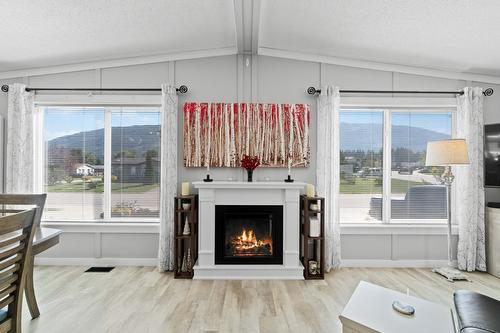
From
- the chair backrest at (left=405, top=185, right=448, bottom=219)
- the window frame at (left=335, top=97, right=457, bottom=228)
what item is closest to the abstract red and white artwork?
the window frame at (left=335, top=97, right=457, bottom=228)

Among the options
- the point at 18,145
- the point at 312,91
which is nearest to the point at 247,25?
the point at 312,91

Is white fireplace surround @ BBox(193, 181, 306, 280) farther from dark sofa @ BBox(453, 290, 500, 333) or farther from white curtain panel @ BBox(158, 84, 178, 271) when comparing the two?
dark sofa @ BBox(453, 290, 500, 333)

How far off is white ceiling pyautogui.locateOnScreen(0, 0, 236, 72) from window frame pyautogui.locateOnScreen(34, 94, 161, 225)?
0.47m

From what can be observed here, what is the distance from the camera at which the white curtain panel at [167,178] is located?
335 cm

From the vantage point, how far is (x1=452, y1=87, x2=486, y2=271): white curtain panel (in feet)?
11.1

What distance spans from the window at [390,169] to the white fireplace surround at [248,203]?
0.93 m

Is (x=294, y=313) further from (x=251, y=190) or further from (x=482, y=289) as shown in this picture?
(x=482, y=289)

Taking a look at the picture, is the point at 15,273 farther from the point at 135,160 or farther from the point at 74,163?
the point at 74,163

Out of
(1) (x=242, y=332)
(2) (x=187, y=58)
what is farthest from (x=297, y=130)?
(1) (x=242, y=332)

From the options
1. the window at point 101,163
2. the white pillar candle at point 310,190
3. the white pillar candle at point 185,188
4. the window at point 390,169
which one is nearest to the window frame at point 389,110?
the window at point 390,169

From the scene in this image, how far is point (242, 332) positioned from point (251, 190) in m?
1.47

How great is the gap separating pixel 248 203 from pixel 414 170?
91.2 inches

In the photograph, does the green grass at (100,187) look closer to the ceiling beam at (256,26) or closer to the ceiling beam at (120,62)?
the ceiling beam at (120,62)

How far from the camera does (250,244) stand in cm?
330
